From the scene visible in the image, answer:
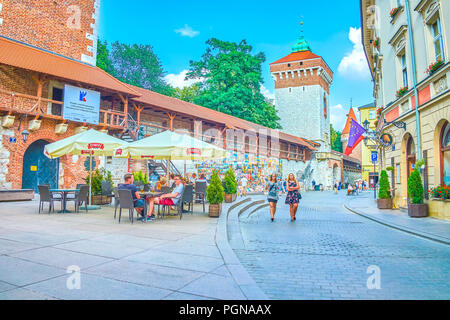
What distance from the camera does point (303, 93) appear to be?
1769 inches

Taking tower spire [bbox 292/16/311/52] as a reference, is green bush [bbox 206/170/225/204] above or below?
below

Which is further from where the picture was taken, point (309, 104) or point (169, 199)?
point (309, 104)

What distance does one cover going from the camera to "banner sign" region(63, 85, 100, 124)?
15117 mm

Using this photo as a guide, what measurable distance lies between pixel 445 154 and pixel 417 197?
155 cm

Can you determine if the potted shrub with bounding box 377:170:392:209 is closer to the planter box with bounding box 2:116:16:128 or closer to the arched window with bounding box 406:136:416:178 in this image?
the arched window with bounding box 406:136:416:178

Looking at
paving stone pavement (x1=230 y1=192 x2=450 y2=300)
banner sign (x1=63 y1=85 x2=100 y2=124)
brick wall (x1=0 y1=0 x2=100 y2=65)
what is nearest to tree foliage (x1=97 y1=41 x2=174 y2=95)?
brick wall (x1=0 y1=0 x2=100 y2=65)

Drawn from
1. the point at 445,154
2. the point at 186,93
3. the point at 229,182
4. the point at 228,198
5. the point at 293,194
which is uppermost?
the point at 186,93

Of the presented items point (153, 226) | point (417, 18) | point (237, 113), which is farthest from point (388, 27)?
point (237, 113)

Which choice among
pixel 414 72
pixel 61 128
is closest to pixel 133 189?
pixel 61 128

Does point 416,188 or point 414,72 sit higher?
point 414,72

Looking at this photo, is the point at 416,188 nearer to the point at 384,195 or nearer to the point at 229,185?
the point at 384,195

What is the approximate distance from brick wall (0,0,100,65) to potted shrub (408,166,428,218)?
18.3 meters

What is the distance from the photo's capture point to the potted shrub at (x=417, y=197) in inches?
387

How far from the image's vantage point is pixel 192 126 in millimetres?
24391
